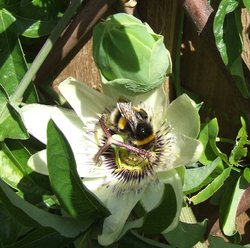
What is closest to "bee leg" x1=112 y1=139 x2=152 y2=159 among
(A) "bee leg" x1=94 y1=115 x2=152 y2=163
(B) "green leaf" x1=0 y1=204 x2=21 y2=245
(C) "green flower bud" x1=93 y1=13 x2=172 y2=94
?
(A) "bee leg" x1=94 y1=115 x2=152 y2=163

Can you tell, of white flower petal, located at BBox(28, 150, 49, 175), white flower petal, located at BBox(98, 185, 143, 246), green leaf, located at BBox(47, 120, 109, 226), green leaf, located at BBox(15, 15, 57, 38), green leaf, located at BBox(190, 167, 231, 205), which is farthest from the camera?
green leaf, located at BBox(15, 15, 57, 38)

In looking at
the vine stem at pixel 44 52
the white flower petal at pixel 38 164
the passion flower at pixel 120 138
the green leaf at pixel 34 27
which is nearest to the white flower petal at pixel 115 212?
the passion flower at pixel 120 138

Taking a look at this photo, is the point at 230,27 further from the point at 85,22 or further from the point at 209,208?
the point at 209,208

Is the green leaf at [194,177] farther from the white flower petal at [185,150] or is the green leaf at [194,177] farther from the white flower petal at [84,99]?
the white flower petal at [84,99]

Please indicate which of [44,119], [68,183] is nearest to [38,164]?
[44,119]

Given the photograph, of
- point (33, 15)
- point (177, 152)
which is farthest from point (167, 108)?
point (33, 15)

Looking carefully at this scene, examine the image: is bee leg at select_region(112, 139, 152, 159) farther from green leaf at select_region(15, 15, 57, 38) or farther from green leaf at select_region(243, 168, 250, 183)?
green leaf at select_region(15, 15, 57, 38)
